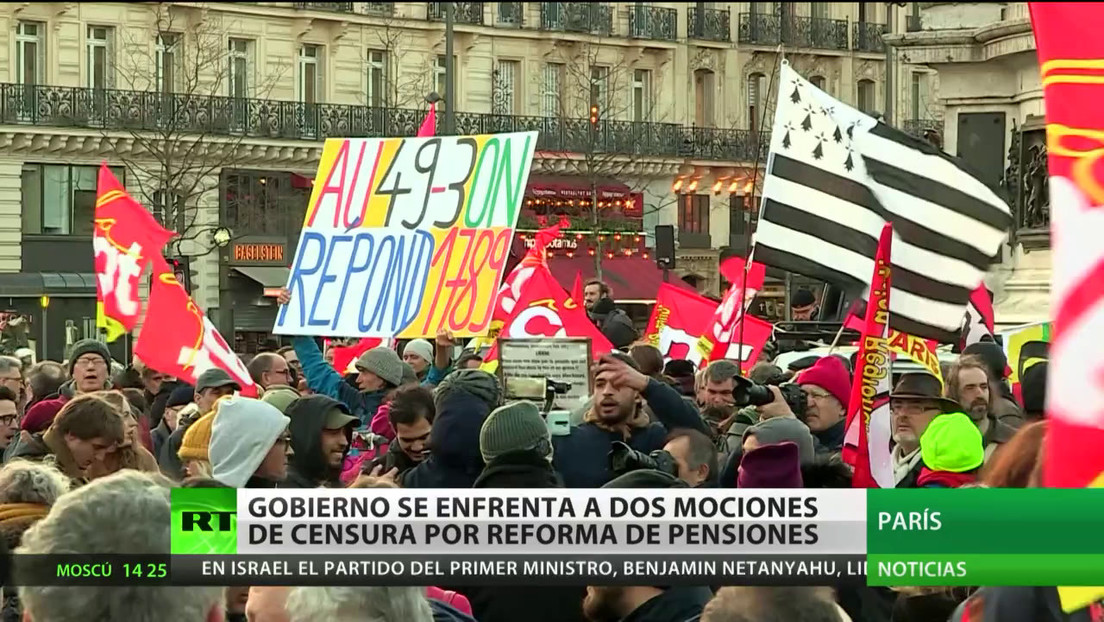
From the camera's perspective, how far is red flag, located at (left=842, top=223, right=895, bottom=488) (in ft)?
20.3

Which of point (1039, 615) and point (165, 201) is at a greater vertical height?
point (165, 201)

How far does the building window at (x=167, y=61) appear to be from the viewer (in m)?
4.81

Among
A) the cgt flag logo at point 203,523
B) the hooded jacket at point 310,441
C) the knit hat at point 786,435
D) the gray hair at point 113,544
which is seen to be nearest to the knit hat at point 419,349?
the hooded jacket at point 310,441

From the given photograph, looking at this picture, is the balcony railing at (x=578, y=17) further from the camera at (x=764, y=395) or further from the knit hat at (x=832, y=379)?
the knit hat at (x=832, y=379)

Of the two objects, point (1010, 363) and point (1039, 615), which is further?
point (1010, 363)

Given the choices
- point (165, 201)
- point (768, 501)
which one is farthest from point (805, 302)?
point (768, 501)

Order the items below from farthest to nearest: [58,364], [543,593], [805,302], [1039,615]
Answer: [805,302]
[58,364]
[543,593]
[1039,615]

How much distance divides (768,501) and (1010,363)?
28.6ft

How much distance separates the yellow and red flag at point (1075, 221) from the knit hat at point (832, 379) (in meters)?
4.53

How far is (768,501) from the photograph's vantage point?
3803mm

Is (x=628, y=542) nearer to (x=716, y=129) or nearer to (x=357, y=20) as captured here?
(x=357, y=20)

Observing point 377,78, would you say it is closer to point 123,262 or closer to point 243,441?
point 243,441

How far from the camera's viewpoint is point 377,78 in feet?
22.9

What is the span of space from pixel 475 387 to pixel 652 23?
2410 mm
